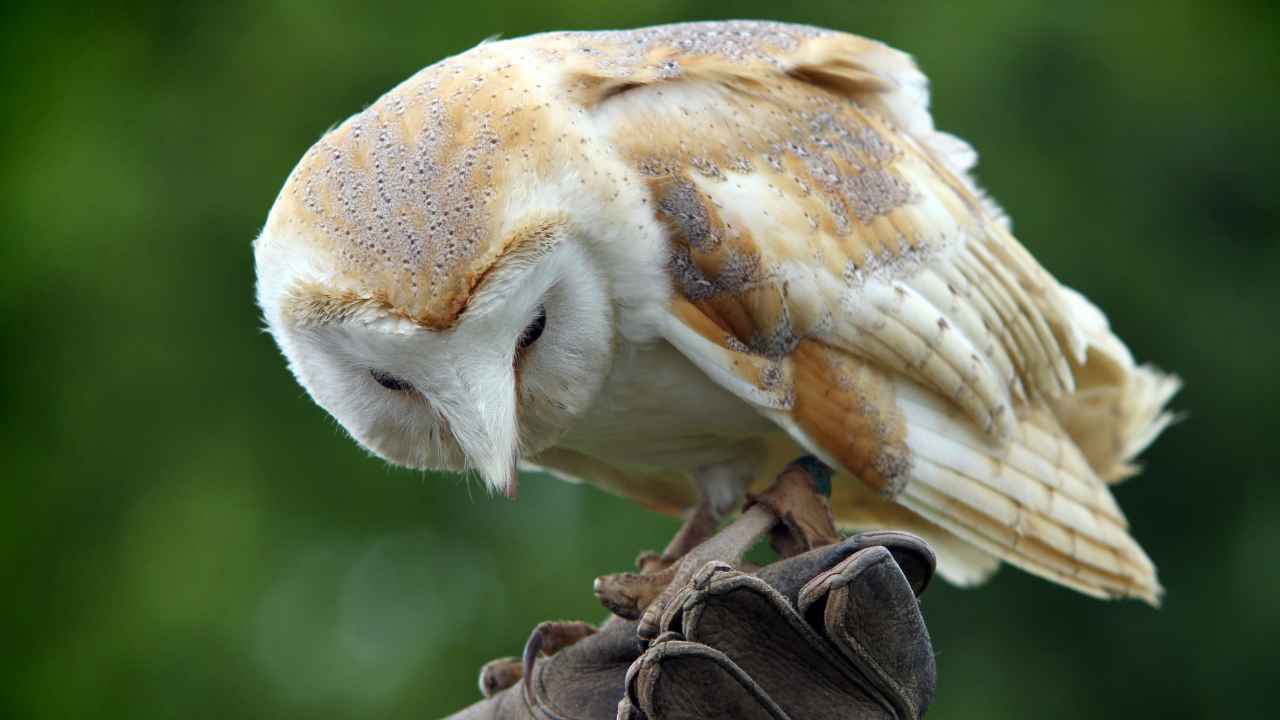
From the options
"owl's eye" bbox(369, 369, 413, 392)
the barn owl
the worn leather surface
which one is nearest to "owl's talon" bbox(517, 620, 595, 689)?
the barn owl

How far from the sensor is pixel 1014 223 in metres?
5.50

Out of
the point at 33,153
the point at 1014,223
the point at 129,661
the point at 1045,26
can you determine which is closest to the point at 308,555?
the point at 129,661

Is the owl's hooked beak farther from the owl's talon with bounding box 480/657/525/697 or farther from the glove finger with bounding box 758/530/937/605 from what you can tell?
the owl's talon with bounding box 480/657/525/697

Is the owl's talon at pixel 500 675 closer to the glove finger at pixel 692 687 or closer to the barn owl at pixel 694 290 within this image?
the barn owl at pixel 694 290

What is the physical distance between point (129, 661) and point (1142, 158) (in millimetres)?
4123

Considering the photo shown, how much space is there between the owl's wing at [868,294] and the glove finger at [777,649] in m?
0.28

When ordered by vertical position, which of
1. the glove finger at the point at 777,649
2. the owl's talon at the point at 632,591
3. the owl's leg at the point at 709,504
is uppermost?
the glove finger at the point at 777,649

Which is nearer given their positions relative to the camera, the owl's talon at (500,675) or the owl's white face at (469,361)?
A: the owl's white face at (469,361)

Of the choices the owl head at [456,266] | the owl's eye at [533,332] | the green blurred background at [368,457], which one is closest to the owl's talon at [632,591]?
the owl head at [456,266]

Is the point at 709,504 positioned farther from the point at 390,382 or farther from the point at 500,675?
the point at 390,382

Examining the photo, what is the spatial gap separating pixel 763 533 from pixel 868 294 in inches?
13.7

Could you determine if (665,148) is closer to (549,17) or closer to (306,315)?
(306,315)

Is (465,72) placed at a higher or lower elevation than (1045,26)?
higher

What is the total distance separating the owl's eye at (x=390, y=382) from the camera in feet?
6.14
